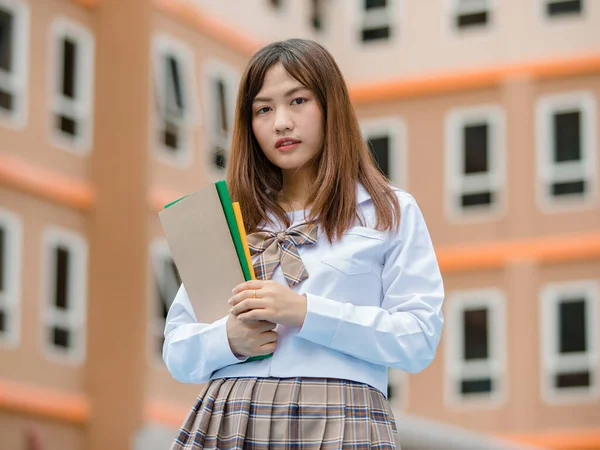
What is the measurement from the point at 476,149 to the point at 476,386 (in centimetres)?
285

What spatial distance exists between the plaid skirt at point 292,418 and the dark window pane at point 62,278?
10765 mm

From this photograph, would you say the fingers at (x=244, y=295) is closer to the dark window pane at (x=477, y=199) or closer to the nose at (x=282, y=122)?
the nose at (x=282, y=122)

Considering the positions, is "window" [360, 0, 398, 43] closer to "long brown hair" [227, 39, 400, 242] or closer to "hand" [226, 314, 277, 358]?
"long brown hair" [227, 39, 400, 242]

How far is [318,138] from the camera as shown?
2.25 meters

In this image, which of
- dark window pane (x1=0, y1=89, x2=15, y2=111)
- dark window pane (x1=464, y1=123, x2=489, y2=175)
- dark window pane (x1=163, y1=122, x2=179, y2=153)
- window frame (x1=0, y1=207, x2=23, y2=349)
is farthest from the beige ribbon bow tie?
dark window pane (x1=464, y1=123, x2=489, y2=175)

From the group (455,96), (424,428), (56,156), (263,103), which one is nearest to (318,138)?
(263,103)

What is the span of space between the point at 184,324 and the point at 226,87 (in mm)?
12307

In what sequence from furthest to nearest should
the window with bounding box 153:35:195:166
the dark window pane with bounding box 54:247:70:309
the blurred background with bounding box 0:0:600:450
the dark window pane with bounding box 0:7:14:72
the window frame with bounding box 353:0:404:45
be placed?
the window frame with bounding box 353:0:404:45
the window with bounding box 153:35:195:166
the dark window pane with bounding box 54:247:70:309
the blurred background with bounding box 0:0:600:450
the dark window pane with bounding box 0:7:14:72

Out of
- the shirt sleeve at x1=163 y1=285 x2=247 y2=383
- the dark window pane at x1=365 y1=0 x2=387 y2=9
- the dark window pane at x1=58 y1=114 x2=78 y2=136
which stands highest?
the dark window pane at x1=365 y1=0 x2=387 y2=9

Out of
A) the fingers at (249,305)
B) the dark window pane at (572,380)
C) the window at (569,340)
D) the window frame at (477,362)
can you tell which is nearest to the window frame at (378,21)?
the window frame at (477,362)

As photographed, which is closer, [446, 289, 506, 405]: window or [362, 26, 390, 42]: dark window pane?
[446, 289, 506, 405]: window

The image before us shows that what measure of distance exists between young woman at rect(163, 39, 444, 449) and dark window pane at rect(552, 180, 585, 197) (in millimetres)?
12806

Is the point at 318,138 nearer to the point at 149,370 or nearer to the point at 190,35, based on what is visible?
the point at 149,370

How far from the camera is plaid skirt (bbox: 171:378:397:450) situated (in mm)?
2033
